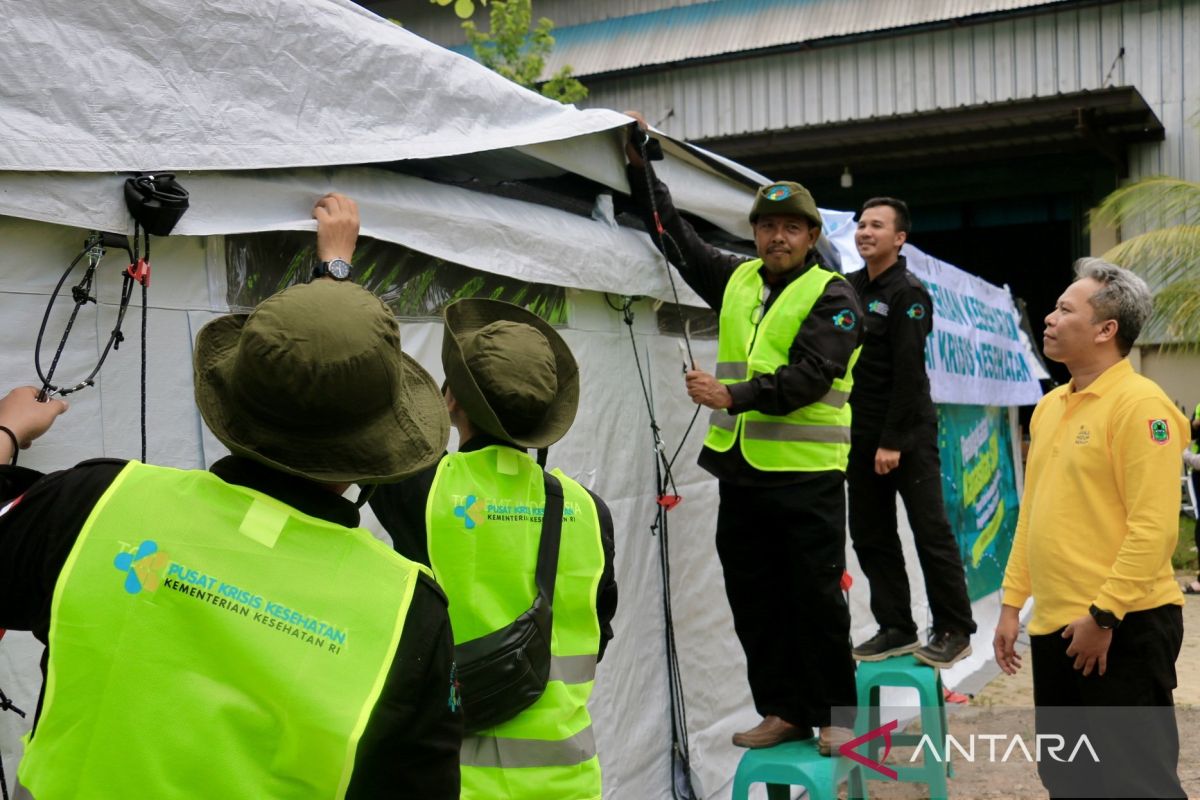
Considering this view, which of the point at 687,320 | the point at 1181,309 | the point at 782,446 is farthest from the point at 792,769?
the point at 1181,309

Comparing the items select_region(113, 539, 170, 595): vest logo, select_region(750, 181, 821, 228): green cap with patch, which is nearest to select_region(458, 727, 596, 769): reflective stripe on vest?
select_region(113, 539, 170, 595): vest logo

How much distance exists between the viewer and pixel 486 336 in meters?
2.41

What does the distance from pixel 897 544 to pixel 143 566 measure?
4265 mm

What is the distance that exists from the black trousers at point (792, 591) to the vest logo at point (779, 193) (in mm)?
925

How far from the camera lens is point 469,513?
229 centimetres

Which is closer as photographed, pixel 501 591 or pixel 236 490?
pixel 236 490

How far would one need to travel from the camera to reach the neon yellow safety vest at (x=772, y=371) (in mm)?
3879

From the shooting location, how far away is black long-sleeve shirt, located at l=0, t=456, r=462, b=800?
1438 mm

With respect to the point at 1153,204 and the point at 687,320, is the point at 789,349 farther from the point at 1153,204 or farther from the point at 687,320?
the point at 1153,204

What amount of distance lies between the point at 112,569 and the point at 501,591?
972mm

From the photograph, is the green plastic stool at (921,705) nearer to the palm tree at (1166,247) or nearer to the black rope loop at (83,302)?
the black rope loop at (83,302)

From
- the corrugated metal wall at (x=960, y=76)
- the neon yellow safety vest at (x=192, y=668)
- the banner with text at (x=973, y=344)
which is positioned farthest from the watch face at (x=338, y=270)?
the corrugated metal wall at (x=960, y=76)

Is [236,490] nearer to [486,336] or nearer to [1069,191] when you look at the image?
[486,336]

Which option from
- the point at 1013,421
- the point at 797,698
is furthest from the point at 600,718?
the point at 1013,421
